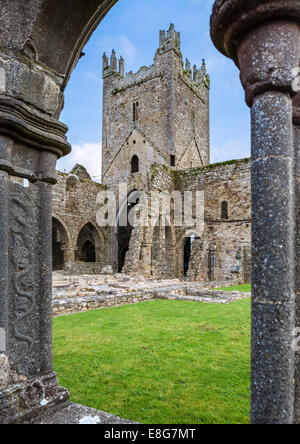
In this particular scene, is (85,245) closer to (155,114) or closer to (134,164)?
(134,164)

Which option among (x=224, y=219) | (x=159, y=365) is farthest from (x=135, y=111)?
(x=159, y=365)

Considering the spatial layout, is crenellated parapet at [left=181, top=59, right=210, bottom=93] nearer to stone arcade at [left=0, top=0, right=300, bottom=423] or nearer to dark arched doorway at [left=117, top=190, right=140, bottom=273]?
dark arched doorway at [left=117, top=190, right=140, bottom=273]

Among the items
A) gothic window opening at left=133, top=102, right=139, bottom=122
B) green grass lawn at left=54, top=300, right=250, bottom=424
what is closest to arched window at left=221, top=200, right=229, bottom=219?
green grass lawn at left=54, top=300, right=250, bottom=424

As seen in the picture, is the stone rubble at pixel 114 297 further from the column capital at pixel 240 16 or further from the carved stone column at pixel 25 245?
the column capital at pixel 240 16

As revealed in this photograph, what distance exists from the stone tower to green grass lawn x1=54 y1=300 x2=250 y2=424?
53.1 ft

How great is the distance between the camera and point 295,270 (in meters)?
1.73

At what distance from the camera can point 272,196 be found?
1.50m

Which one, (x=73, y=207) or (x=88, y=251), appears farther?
(x=88, y=251)

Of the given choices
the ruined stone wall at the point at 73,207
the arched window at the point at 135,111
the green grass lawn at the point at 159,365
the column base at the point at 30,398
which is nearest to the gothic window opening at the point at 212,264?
the ruined stone wall at the point at 73,207

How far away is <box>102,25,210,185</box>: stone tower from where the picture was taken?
76.2ft

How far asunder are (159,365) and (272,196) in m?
2.78

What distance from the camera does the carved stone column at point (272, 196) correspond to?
4.77ft
